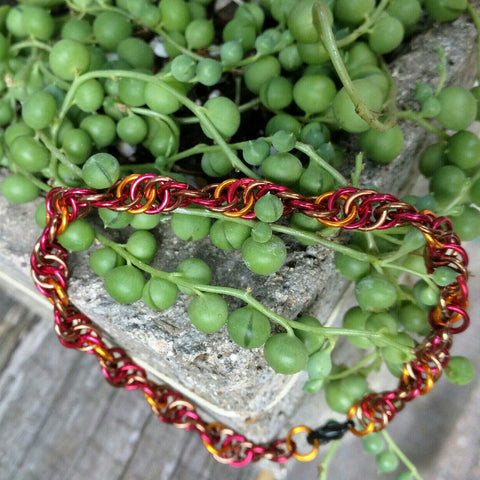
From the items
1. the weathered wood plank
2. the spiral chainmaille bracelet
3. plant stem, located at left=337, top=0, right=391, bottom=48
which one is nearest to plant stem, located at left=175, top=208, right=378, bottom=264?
the spiral chainmaille bracelet

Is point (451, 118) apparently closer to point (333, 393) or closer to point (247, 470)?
point (333, 393)

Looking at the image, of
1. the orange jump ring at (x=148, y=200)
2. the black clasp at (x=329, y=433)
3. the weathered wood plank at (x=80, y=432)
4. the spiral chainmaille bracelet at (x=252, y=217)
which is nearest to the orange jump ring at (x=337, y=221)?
→ the spiral chainmaille bracelet at (x=252, y=217)

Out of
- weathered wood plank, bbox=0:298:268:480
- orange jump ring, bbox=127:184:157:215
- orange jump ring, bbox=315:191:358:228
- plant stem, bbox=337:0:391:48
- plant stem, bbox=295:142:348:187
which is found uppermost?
plant stem, bbox=337:0:391:48

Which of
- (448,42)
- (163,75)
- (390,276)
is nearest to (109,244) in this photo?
(163,75)

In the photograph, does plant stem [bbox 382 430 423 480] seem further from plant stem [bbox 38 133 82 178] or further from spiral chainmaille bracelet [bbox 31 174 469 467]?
plant stem [bbox 38 133 82 178]

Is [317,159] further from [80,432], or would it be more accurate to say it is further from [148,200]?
[80,432]

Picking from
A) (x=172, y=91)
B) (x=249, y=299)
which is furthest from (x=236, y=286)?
(x=172, y=91)
